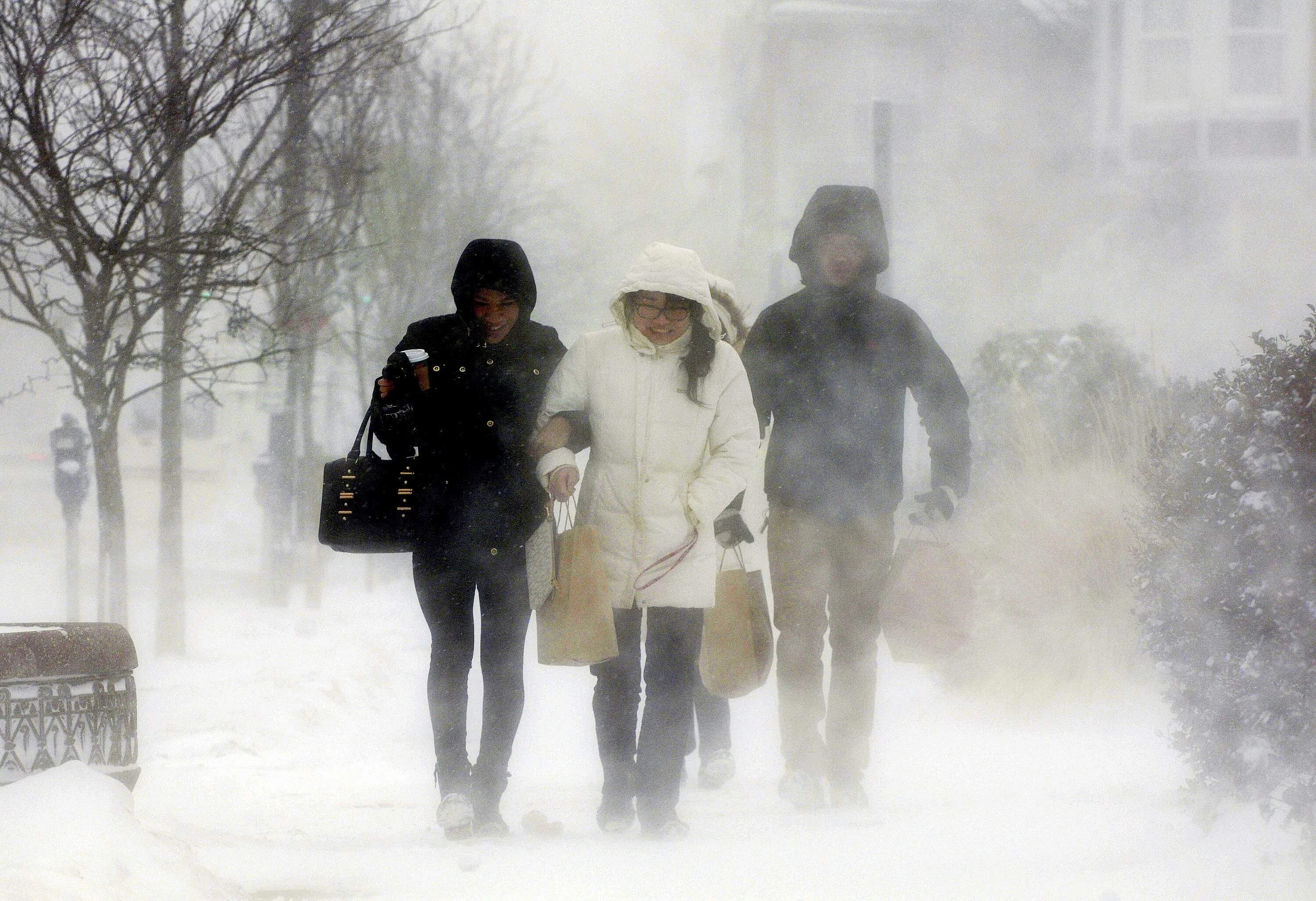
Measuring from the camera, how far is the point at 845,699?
5359 mm

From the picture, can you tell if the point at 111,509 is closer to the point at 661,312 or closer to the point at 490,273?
the point at 490,273

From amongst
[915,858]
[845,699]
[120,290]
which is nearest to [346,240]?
[120,290]

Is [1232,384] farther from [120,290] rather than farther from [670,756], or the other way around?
[120,290]

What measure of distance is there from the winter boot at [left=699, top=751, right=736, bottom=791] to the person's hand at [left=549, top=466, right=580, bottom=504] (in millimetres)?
1648

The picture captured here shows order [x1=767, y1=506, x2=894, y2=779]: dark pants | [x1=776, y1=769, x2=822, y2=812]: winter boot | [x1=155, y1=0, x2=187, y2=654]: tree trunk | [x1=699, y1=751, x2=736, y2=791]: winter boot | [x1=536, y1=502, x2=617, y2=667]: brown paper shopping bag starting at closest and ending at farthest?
[x1=536, y1=502, x2=617, y2=667]: brown paper shopping bag < [x1=776, y1=769, x2=822, y2=812]: winter boot < [x1=767, y1=506, x2=894, y2=779]: dark pants < [x1=699, y1=751, x2=736, y2=791]: winter boot < [x1=155, y1=0, x2=187, y2=654]: tree trunk

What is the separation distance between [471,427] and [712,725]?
5.84ft

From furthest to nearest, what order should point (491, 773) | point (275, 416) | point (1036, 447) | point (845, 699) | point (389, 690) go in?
point (275, 416)
point (389, 690)
point (1036, 447)
point (845, 699)
point (491, 773)

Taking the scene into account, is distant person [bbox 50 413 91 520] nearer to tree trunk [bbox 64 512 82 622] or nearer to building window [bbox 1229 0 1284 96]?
tree trunk [bbox 64 512 82 622]

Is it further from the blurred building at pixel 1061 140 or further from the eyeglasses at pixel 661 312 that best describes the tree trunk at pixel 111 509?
the blurred building at pixel 1061 140

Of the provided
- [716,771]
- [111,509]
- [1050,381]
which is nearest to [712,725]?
[716,771]

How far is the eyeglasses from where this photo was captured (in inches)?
186

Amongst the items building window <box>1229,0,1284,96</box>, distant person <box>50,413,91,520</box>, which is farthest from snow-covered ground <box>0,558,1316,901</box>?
building window <box>1229,0,1284,96</box>

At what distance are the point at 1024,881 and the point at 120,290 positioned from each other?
208 inches

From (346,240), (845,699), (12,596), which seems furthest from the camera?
(12,596)
